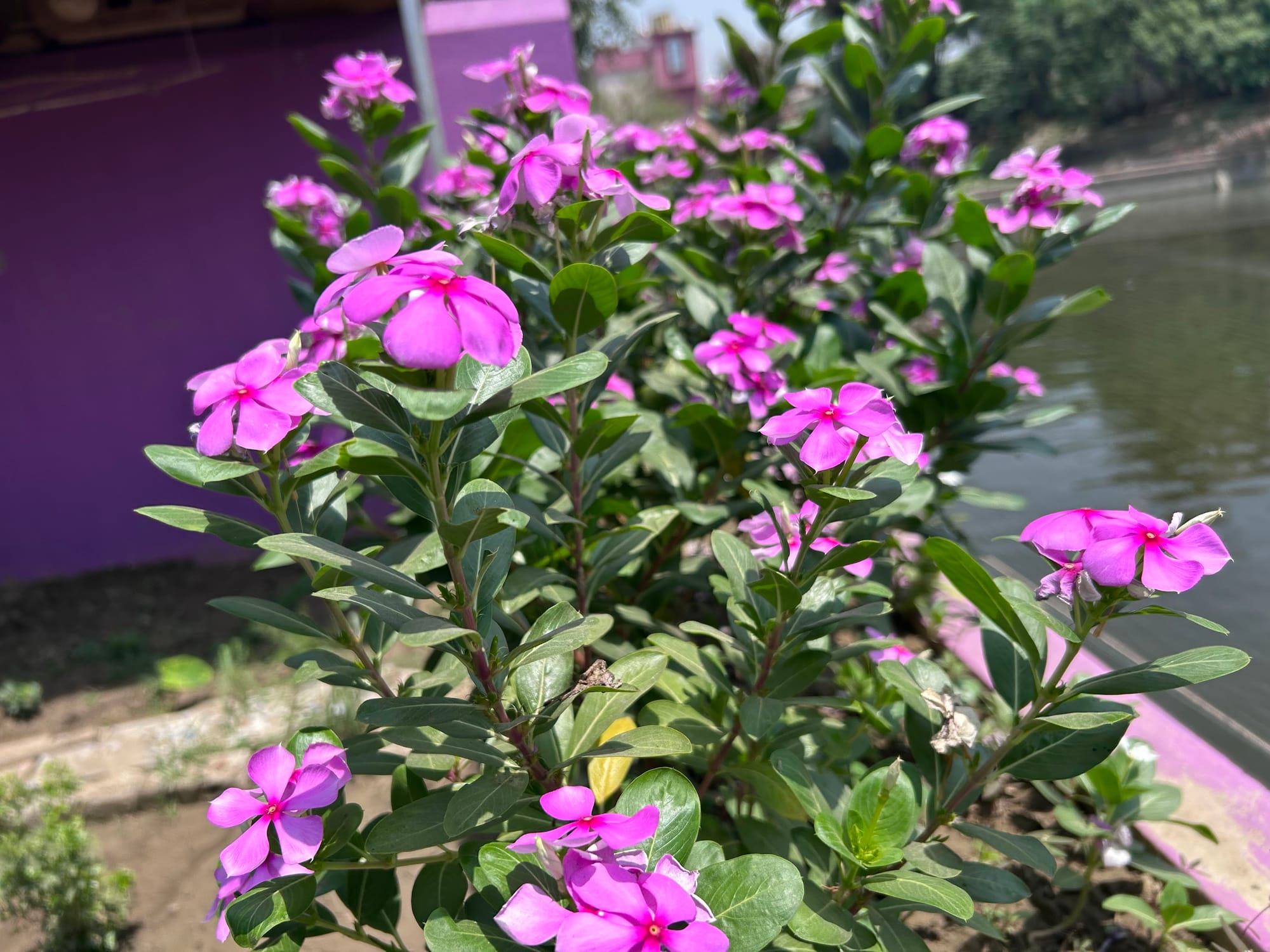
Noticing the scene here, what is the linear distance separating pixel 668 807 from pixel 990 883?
63cm

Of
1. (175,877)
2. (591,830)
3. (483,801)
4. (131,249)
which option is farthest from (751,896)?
(131,249)

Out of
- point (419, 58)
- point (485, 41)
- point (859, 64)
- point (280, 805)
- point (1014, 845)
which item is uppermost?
point (485, 41)

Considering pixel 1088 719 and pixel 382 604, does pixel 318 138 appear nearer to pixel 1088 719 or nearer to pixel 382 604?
pixel 382 604

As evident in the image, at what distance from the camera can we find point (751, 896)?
3.01 feet

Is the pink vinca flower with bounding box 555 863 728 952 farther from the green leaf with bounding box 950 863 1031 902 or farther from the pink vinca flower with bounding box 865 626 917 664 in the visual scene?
the pink vinca flower with bounding box 865 626 917 664

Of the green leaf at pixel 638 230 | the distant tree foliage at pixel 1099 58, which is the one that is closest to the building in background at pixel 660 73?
the distant tree foliage at pixel 1099 58

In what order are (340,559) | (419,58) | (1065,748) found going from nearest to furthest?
(340,559) < (1065,748) < (419,58)

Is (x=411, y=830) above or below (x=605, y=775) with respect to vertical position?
above

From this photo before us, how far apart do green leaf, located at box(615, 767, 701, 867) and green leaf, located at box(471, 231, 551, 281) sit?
0.69 m

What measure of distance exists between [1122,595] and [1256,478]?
9.87 feet

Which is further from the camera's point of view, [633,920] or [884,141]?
[884,141]

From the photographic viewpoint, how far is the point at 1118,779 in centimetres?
171

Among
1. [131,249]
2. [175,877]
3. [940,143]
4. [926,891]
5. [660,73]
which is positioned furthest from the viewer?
[660,73]

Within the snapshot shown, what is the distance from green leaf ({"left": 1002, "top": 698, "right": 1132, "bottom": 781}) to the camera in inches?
45.1
